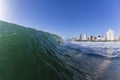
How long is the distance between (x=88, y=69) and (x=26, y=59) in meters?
0.80

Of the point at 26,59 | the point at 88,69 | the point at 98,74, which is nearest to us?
the point at 26,59

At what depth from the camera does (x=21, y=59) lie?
1.76m

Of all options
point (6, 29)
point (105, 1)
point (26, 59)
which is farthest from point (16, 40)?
point (105, 1)

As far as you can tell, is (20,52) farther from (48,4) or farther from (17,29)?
(48,4)

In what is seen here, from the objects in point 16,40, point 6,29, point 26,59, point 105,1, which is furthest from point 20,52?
point 105,1

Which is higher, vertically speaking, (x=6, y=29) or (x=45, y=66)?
(x=6, y=29)

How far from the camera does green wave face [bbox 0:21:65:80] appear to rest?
154cm

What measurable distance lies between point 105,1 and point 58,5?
4.08ft

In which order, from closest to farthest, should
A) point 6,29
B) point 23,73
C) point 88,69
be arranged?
1. point 23,73
2. point 88,69
3. point 6,29

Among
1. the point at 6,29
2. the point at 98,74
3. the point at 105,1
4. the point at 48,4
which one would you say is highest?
the point at 105,1

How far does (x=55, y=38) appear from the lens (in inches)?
141

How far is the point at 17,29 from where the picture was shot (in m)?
2.46

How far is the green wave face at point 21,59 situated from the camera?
154 centimetres

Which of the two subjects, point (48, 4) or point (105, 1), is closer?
point (48, 4)
